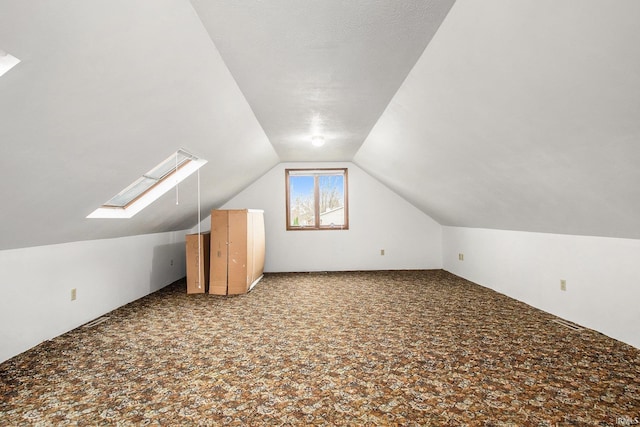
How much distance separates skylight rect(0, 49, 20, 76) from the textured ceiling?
857 mm

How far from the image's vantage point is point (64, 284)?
337 centimetres

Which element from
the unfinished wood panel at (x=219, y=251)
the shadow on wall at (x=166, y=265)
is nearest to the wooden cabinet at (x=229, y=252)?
the unfinished wood panel at (x=219, y=251)

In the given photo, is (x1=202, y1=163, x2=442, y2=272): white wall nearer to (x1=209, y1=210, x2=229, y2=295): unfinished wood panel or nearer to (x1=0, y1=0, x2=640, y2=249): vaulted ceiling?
(x1=209, y1=210, x2=229, y2=295): unfinished wood panel

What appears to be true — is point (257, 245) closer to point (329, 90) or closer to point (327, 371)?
point (329, 90)

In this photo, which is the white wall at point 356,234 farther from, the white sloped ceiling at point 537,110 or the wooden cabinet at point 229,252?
the white sloped ceiling at point 537,110

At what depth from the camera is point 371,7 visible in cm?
195

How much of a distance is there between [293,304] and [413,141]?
2.48 m

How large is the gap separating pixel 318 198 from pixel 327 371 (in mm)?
5031

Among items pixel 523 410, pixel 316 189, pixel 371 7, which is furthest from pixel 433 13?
pixel 316 189

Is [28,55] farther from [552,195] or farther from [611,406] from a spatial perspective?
[552,195]

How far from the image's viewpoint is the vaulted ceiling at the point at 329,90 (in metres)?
1.58

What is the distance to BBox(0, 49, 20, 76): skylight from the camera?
1.48 metres

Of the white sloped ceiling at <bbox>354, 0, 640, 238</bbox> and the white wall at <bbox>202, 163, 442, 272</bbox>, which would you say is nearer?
the white sloped ceiling at <bbox>354, 0, 640, 238</bbox>

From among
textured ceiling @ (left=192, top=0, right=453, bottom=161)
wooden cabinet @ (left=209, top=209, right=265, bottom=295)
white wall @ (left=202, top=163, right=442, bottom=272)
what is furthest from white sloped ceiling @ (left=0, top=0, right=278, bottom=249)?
white wall @ (left=202, top=163, right=442, bottom=272)
